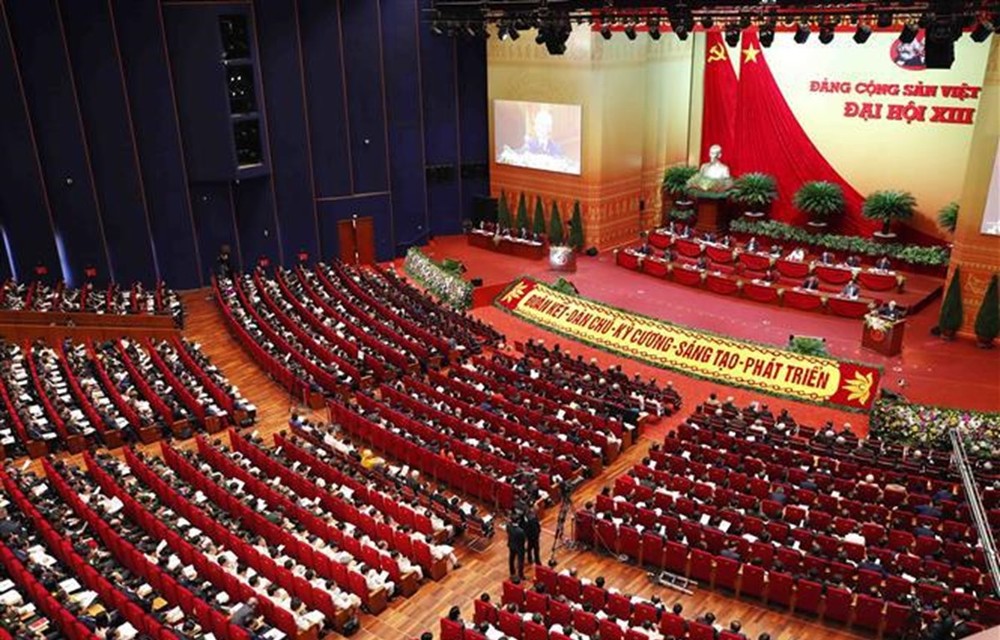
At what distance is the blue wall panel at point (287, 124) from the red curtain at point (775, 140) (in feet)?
52.0

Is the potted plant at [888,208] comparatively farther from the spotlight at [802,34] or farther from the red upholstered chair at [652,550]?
the red upholstered chair at [652,550]

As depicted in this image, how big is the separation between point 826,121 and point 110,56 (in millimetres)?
23327

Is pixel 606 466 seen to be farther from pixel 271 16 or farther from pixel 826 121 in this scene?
pixel 271 16

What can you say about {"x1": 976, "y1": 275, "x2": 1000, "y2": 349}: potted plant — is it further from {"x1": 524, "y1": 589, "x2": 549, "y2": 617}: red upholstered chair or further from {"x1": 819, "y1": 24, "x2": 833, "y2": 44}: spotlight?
{"x1": 524, "y1": 589, "x2": 549, "y2": 617}: red upholstered chair

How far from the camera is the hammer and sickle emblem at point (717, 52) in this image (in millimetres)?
30373

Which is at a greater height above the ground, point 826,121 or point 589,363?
point 826,121

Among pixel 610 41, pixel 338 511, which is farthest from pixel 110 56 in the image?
pixel 338 511

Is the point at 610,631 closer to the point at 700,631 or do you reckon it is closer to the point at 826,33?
the point at 700,631

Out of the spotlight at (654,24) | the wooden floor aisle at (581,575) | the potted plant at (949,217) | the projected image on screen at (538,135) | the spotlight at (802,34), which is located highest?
the spotlight at (654,24)

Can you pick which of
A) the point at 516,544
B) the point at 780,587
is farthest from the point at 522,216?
the point at 780,587

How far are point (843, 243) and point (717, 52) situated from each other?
8.86m

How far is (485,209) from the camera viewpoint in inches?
1300

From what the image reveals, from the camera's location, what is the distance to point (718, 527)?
13.8 metres

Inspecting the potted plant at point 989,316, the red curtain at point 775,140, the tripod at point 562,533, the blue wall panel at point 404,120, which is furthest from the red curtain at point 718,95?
the tripod at point 562,533
